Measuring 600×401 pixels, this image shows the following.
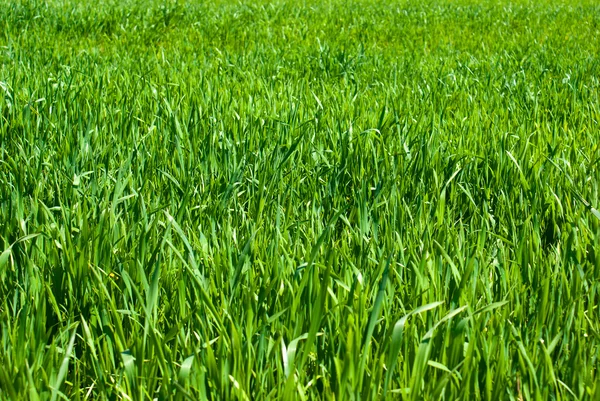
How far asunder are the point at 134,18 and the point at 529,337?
22.0 feet

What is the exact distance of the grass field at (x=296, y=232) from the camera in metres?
1.32

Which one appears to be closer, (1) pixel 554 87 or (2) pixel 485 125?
(2) pixel 485 125

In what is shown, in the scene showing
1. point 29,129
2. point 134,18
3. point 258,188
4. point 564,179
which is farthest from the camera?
point 134,18

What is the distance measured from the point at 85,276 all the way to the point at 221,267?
32cm

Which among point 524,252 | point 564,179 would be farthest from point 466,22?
point 524,252

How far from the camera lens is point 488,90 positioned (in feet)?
13.9

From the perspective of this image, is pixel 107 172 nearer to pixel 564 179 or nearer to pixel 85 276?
pixel 85 276

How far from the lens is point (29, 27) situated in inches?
257

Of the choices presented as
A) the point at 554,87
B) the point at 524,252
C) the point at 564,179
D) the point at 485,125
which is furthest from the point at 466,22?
the point at 524,252

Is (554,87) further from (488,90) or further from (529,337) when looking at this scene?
(529,337)

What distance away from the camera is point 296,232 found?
195 centimetres

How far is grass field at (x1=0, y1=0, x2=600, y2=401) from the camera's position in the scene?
132cm

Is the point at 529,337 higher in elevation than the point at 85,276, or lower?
lower

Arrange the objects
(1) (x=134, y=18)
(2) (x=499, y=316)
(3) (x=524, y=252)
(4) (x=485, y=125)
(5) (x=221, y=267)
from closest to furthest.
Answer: (2) (x=499, y=316) < (5) (x=221, y=267) < (3) (x=524, y=252) < (4) (x=485, y=125) < (1) (x=134, y=18)
